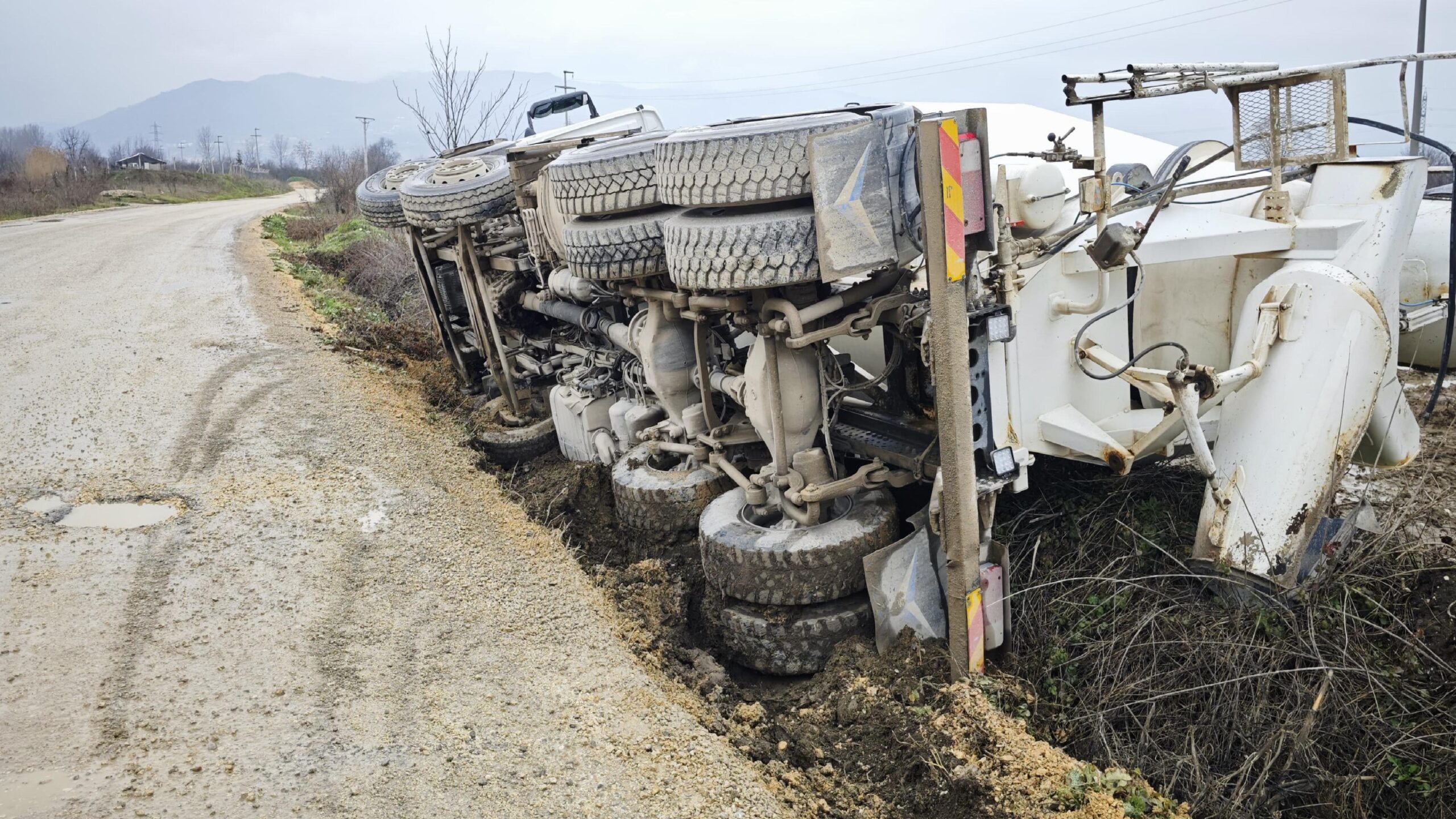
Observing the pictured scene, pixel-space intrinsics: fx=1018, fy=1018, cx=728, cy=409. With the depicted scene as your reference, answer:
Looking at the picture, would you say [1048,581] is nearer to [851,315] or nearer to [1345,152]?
[851,315]

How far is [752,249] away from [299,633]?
230 cm

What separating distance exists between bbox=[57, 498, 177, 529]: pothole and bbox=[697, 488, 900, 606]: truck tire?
2881 millimetres

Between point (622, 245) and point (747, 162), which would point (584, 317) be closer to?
point (622, 245)

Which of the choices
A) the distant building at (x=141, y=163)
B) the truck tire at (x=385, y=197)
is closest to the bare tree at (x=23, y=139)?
the distant building at (x=141, y=163)

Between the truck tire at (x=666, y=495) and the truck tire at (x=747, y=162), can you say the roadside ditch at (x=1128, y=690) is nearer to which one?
the truck tire at (x=666, y=495)

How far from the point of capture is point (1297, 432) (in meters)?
3.41

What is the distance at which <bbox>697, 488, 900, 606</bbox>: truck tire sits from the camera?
4.04 metres

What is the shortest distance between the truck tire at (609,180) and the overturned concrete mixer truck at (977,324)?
12mm

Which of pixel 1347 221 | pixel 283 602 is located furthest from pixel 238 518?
pixel 1347 221

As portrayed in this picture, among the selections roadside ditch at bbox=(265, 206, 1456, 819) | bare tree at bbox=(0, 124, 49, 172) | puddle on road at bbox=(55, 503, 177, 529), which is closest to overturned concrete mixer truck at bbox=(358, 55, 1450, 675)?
roadside ditch at bbox=(265, 206, 1456, 819)

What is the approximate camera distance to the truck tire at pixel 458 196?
23.4 ft

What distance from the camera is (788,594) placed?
13.4 feet

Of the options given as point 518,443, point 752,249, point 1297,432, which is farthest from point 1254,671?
point 518,443

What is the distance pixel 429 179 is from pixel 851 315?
15.2ft
